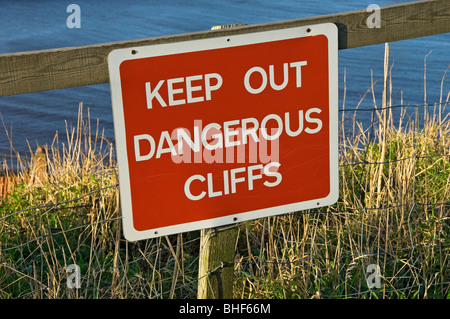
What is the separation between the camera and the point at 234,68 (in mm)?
2377

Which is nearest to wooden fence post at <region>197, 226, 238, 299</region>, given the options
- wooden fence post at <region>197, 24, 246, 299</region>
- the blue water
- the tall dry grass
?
wooden fence post at <region>197, 24, 246, 299</region>

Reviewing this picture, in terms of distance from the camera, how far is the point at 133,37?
451 inches

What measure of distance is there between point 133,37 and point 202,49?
9370 mm

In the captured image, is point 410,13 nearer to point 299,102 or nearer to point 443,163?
point 299,102

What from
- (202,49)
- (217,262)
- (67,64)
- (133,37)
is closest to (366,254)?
(217,262)

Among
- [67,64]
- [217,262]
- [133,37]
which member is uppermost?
[133,37]

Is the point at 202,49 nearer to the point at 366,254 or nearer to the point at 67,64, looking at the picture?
the point at 67,64

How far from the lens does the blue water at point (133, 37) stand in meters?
8.84

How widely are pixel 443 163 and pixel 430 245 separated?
1247 mm

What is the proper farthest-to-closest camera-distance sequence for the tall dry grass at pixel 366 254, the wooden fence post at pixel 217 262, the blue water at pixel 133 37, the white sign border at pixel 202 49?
1. the blue water at pixel 133 37
2. the tall dry grass at pixel 366 254
3. the wooden fence post at pixel 217 262
4. the white sign border at pixel 202 49

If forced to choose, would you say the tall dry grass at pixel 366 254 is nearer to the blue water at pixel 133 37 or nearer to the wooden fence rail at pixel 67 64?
the wooden fence rail at pixel 67 64

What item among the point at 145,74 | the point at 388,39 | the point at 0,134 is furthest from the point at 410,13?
the point at 0,134

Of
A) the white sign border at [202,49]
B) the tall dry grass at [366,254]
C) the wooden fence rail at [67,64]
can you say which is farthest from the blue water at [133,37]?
the wooden fence rail at [67,64]

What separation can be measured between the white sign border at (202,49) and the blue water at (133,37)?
4.45 meters
